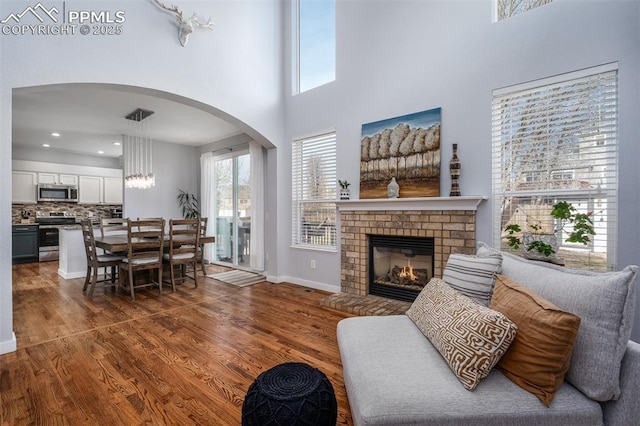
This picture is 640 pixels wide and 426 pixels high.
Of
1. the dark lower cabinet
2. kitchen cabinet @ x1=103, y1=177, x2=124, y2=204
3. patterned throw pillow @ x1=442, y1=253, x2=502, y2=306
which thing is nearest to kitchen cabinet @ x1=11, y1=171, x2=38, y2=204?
the dark lower cabinet

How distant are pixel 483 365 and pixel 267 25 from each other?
4.98 metres

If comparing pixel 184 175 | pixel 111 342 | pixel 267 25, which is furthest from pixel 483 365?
pixel 184 175

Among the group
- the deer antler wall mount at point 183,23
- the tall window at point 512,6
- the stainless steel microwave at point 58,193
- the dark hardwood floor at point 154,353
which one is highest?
the deer antler wall mount at point 183,23

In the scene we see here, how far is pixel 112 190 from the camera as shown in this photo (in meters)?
7.77

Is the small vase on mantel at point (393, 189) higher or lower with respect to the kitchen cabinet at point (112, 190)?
lower

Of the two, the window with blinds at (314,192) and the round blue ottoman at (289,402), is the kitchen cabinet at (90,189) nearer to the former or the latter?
the window with blinds at (314,192)

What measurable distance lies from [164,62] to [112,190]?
6.07 meters

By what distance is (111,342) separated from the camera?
2.46 m

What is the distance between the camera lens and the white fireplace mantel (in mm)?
2834

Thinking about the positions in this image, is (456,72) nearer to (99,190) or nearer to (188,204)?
(188,204)

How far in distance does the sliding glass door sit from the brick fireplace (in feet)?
8.62

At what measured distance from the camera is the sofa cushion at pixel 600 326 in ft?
3.48

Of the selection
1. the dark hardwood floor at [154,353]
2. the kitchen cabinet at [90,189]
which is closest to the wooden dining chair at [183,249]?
the dark hardwood floor at [154,353]

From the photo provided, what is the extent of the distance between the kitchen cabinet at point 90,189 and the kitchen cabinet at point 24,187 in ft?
2.69
